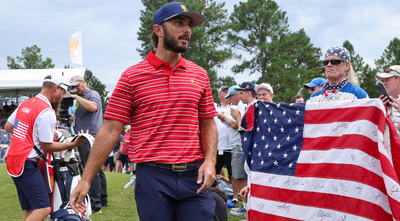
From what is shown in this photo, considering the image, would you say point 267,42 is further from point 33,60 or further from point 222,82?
point 33,60

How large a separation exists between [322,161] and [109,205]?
4.72 metres

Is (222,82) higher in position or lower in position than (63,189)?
higher

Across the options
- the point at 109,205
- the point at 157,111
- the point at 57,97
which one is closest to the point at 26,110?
the point at 57,97

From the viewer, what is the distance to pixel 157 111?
7.80 feet

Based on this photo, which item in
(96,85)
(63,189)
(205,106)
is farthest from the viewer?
(96,85)

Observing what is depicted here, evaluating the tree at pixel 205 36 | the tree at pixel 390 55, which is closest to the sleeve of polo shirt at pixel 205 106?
the tree at pixel 205 36

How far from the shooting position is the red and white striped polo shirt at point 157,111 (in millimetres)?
2363

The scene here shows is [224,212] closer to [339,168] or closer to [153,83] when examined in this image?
[339,168]

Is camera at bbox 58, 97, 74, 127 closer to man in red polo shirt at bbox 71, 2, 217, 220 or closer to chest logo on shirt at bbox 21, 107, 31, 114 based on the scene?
chest logo on shirt at bbox 21, 107, 31, 114

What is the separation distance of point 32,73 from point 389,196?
17.6 meters

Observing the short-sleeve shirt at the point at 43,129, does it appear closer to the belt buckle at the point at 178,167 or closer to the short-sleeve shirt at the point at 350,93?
the belt buckle at the point at 178,167

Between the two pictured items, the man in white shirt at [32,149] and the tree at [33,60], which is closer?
the man in white shirt at [32,149]

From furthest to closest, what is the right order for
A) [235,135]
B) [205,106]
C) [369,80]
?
1. [369,80]
2. [235,135]
3. [205,106]

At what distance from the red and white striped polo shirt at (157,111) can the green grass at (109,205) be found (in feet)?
13.7
